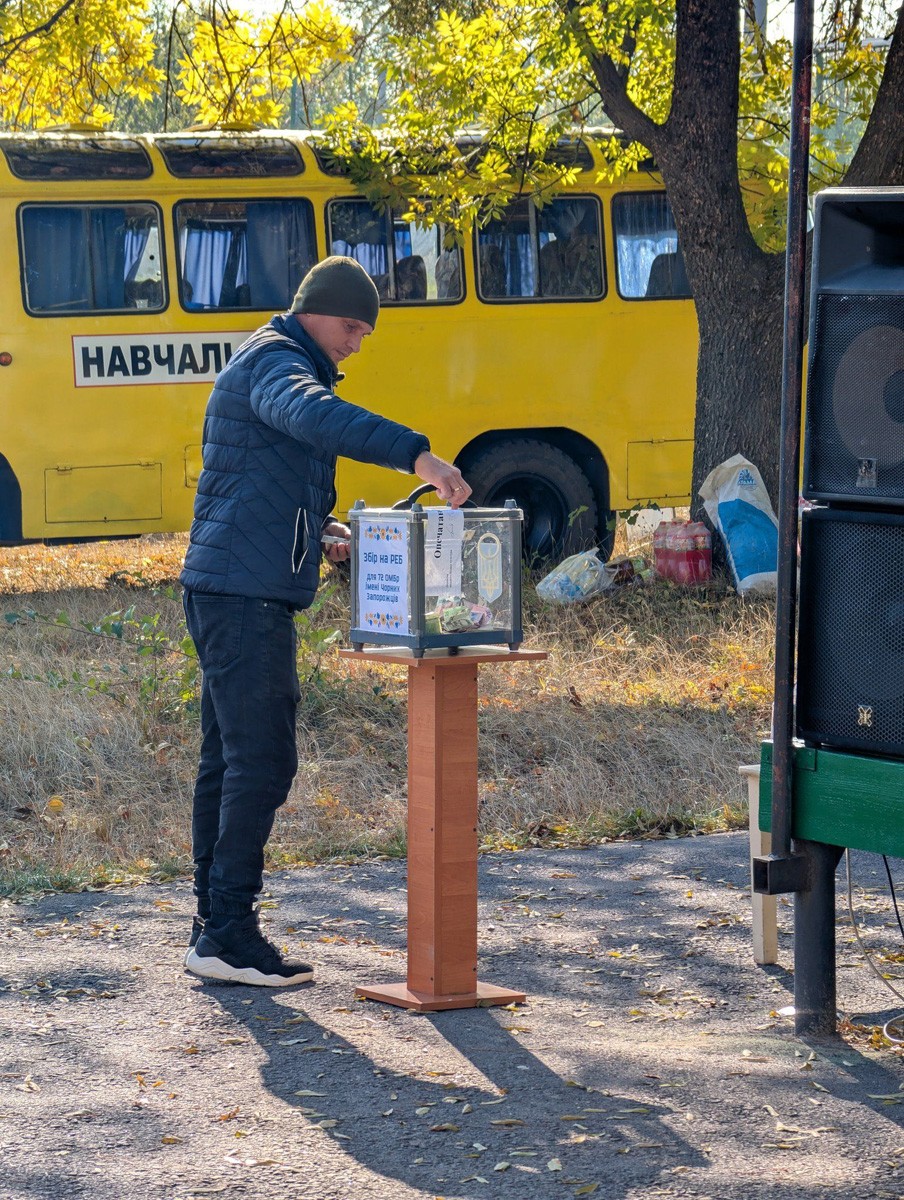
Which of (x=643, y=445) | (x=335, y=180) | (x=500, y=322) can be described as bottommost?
(x=643, y=445)

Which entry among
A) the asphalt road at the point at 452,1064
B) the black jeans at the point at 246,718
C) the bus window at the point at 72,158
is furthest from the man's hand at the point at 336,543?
the bus window at the point at 72,158

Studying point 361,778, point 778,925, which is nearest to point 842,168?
point 361,778

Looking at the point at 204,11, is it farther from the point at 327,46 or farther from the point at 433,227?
the point at 433,227

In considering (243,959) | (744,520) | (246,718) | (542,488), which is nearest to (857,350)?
(246,718)

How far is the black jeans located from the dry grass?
136 cm

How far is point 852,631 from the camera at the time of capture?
4.29 meters

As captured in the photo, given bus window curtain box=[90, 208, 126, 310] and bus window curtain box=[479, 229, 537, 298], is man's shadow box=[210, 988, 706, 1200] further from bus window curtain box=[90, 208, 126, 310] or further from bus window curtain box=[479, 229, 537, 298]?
bus window curtain box=[479, 229, 537, 298]

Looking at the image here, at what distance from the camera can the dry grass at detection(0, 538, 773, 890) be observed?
6.79 metres

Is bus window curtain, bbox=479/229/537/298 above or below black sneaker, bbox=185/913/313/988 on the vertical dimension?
above

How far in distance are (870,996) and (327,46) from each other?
41.3 feet

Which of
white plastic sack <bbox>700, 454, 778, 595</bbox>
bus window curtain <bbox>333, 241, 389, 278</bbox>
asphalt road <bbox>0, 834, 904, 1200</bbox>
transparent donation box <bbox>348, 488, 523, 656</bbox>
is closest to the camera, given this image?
asphalt road <bbox>0, 834, 904, 1200</bbox>

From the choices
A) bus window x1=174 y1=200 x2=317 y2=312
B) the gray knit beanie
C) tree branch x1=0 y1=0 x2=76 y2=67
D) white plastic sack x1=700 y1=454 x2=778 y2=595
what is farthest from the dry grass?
tree branch x1=0 y1=0 x2=76 y2=67

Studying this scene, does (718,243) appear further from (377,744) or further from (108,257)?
(377,744)

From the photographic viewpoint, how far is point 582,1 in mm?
11734
